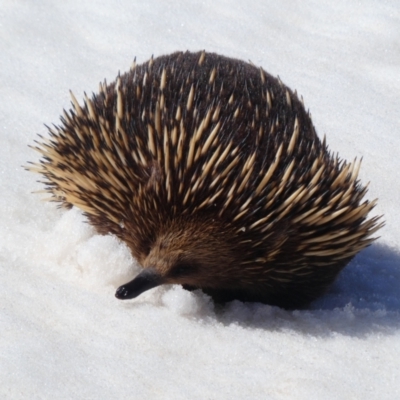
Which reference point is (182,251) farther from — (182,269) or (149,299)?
(149,299)

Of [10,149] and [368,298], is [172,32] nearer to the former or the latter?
[10,149]

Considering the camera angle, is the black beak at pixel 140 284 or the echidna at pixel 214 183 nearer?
the black beak at pixel 140 284

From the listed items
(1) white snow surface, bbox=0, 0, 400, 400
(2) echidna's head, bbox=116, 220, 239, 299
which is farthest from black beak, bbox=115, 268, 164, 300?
(1) white snow surface, bbox=0, 0, 400, 400

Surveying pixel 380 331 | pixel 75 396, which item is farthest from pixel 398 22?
pixel 75 396

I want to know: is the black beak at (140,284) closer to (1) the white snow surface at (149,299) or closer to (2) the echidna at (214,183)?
(2) the echidna at (214,183)

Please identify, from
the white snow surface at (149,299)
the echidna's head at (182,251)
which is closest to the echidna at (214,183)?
the echidna's head at (182,251)

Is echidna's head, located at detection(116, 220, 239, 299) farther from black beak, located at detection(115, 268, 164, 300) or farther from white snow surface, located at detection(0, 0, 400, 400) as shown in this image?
white snow surface, located at detection(0, 0, 400, 400)

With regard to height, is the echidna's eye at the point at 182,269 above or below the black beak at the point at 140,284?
above
